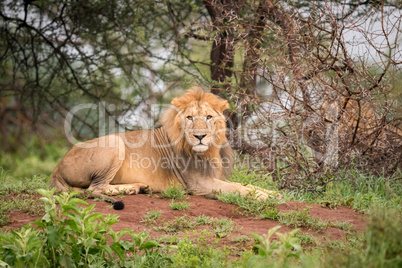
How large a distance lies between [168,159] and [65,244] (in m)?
2.94

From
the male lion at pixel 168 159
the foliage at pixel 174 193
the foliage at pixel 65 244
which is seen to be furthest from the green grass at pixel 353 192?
the foliage at pixel 65 244

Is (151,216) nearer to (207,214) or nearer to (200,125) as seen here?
(207,214)

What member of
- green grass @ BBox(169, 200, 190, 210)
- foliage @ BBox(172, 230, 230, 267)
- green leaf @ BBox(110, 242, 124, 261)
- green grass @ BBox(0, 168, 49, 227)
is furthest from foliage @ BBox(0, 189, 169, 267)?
green grass @ BBox(169, 200, 190, 210)

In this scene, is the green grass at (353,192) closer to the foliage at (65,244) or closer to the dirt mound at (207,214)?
the dirt mound at (207,214)

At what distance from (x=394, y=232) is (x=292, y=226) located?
207 cm

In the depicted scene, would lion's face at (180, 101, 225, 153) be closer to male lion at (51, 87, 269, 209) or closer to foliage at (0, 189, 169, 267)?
male lion at (51, 87, 269, 209)

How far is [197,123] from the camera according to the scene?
563cm

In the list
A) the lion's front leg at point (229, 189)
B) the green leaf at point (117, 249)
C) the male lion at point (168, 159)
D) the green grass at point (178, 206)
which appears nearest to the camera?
the green leaf at point (117, 249)

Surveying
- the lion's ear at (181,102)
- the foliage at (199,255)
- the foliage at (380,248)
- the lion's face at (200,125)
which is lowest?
the foliage at (199,255)

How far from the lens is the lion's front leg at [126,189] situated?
5.66m

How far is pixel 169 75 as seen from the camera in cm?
1046

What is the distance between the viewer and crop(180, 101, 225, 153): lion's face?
5.59 m

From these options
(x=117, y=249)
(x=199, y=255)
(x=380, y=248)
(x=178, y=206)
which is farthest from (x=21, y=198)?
(x=380, y=248)

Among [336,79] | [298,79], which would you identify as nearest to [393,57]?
[336,79]
